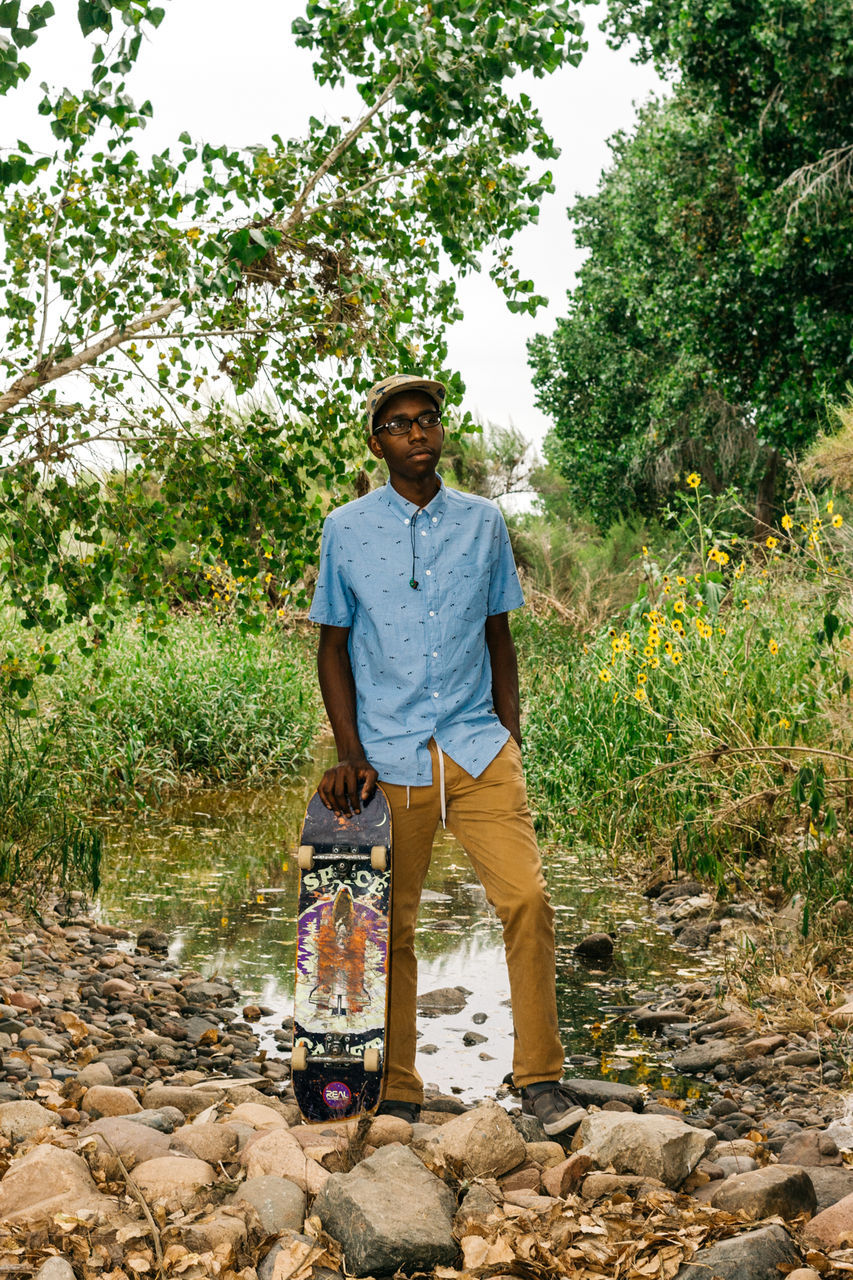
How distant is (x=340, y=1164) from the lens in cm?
341

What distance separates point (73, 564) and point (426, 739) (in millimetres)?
2249

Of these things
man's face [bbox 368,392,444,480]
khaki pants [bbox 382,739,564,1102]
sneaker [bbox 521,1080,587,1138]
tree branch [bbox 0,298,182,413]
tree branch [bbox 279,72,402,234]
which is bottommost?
sneaker [bbox 521,1080,587,1138]

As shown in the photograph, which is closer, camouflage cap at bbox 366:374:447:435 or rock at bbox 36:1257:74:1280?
rock at bbox 36:1257:74:1280

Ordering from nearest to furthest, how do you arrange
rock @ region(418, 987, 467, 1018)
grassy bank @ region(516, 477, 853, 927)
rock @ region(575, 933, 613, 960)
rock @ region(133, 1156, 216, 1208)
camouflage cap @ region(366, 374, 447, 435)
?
1. rock @ region(133, 1156, 216, 1208)
2. camouflage cap @ region(366, 374, 447, 435)
3. rock @ region(418, 987, 467, 1018)
4. grassy bank @ region(516, 477, 853, 927)
5. rock @ region(575, 933, 613, 960)

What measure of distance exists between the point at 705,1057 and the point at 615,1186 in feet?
5.95

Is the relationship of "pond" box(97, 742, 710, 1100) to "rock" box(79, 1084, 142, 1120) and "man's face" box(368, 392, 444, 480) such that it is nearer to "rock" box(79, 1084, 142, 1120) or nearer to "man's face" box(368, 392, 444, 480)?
"rock" box(79, 1084, 142, 1120)

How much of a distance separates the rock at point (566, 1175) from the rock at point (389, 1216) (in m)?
0.30

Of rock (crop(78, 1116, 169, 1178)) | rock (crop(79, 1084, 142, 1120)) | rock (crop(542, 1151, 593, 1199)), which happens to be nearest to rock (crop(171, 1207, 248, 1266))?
rock (crop(78, 1116, 169, 1178))

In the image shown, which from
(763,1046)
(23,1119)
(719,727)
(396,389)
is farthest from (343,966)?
(719,727)

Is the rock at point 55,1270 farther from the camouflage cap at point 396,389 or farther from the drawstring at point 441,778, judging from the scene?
the camouflage cap at point 396,389

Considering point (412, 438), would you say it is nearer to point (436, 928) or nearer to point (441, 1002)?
point (441, 1002)

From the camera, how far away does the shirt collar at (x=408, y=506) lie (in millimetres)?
3900

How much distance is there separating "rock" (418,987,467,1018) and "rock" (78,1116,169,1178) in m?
2.27

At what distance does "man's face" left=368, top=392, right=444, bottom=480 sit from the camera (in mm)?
3828
